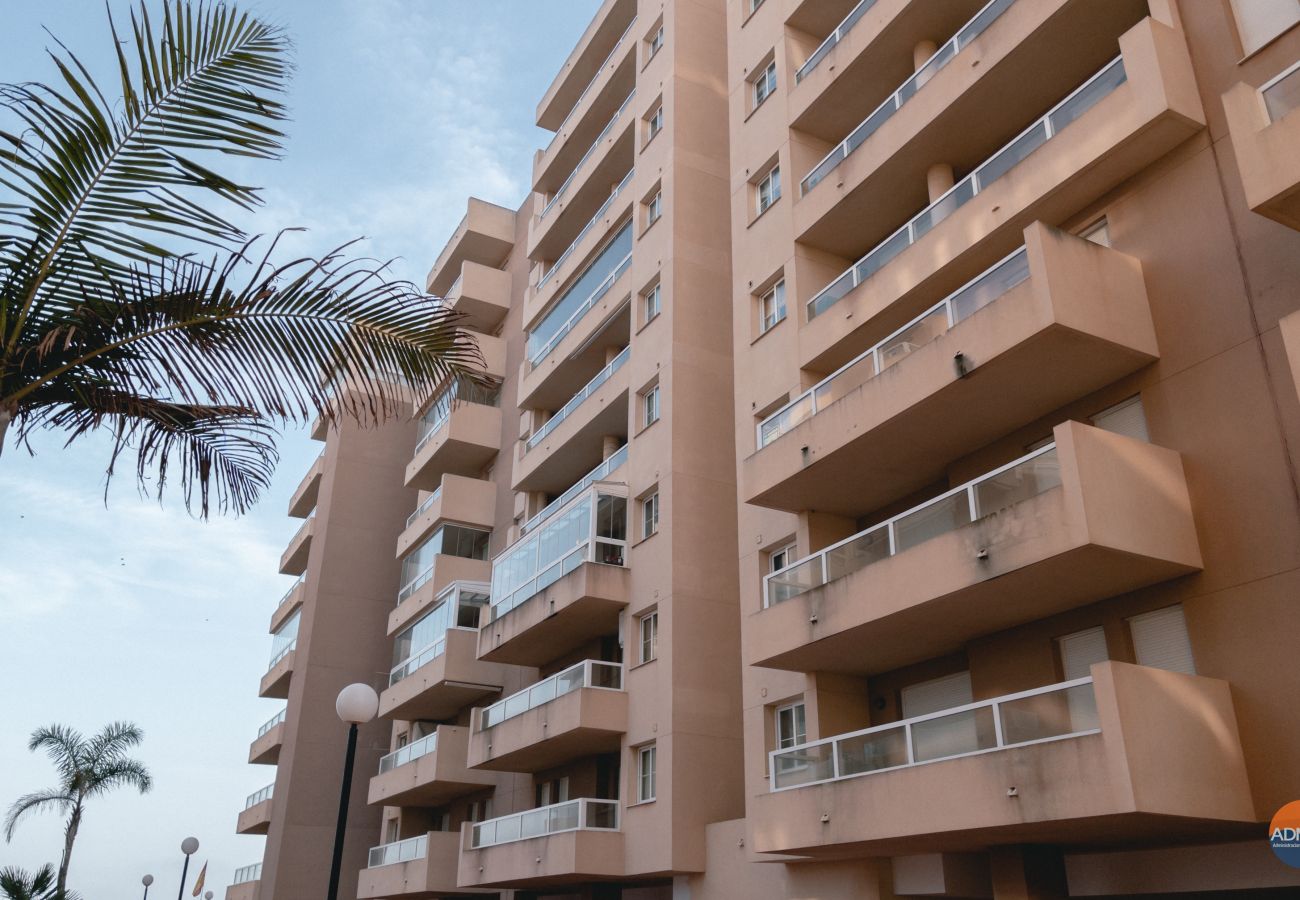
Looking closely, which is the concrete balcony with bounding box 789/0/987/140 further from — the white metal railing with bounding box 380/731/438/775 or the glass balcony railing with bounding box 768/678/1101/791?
the white metal railing with bounding box 380/731/438/775

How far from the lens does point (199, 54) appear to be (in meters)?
5.51

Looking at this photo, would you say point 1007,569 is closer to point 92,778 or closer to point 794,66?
point 794,66

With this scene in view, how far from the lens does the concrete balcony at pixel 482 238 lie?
4591cm

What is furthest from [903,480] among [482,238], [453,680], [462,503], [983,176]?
[482,238]

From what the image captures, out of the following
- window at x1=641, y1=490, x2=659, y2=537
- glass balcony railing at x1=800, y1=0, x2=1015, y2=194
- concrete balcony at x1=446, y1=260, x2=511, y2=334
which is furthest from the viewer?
concrete balcony at x1=446, y1=260, x2=511, y2=334

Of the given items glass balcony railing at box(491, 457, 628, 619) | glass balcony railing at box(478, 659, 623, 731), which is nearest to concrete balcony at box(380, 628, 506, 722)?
glass balcony railing at box(491, 457, 628, 619)

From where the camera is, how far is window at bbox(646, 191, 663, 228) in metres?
30.5

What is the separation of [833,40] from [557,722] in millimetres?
16825

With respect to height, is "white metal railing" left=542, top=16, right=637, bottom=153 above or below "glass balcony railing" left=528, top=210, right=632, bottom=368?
above

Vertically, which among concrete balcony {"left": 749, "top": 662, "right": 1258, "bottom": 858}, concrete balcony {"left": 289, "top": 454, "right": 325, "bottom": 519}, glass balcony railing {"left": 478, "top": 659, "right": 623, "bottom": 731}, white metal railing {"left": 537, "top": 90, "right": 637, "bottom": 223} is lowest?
concrete balcony {"left": 749, "top": 662, "right": 1258, "bottom": 858}

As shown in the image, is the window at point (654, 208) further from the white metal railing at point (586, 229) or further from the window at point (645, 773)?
the window at point (645, 773)

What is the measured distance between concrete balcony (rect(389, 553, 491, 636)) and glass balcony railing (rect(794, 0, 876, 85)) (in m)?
20.9

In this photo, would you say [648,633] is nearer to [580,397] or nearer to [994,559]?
[580,397]

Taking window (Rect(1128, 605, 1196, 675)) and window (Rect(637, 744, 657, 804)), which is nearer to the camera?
window (Rect(1128, 605, 1196, 675))
